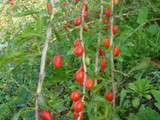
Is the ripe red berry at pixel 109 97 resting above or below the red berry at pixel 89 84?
below

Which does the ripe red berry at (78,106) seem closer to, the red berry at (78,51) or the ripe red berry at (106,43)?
the red berry at (78,51)

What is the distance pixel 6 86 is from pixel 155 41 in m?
1.24

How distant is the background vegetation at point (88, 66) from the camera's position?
156 cm

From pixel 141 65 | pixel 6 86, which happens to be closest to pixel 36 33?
pixel 141 65

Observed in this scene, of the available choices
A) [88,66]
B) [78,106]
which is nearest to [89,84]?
[78,106]

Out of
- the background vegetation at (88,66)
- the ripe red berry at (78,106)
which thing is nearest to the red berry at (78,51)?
the background vegetation at (88,66)

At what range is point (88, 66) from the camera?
68.4 inches

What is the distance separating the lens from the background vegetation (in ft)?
5.12

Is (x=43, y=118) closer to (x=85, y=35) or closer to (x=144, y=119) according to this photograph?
(x=85, y=35)

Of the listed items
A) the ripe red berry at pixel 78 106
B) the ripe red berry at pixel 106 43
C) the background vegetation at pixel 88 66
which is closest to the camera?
the ripe red berry at pixel 78 106

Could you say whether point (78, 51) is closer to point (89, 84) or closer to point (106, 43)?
point (89, 84)

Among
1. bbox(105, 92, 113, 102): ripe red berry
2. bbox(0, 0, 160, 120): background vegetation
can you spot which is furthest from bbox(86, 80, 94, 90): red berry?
bbox(105, 92, 113, 102): ripe red berry

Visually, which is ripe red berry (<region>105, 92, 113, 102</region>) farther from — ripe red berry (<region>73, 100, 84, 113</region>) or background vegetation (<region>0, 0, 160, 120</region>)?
ripe red berry (<region>73, 100, 84, 113</region>)

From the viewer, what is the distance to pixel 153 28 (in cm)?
263
